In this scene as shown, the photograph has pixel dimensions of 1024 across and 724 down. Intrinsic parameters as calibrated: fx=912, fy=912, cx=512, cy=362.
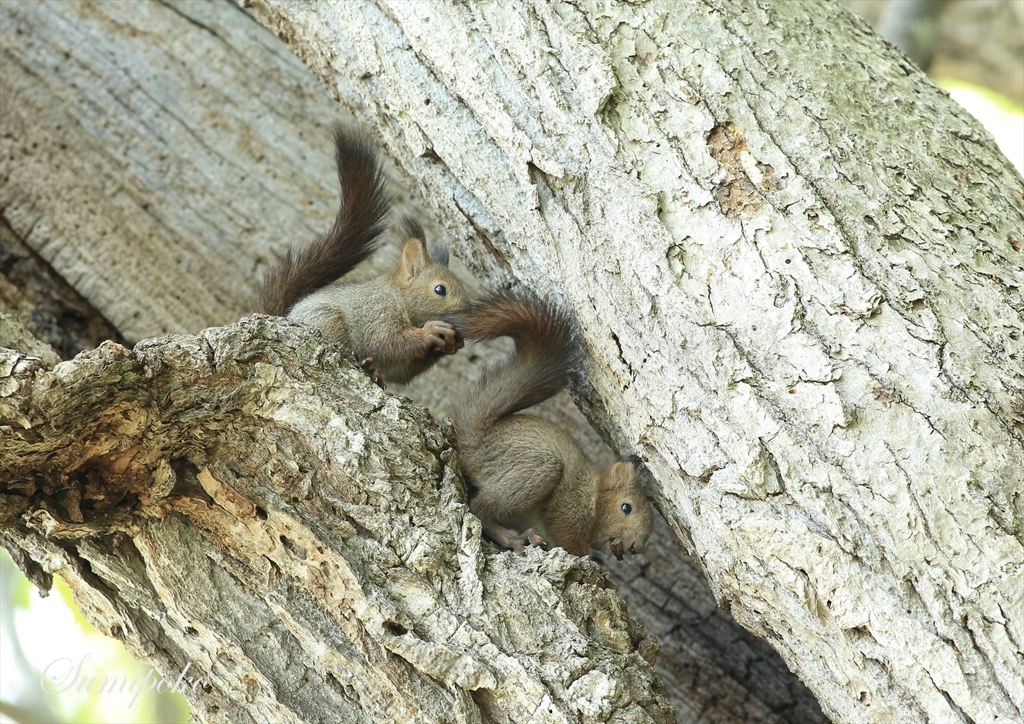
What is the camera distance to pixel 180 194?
3.73 m

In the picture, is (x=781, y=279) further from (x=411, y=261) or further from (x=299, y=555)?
(x=411, y=261)

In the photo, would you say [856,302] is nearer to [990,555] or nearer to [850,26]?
[990,555]

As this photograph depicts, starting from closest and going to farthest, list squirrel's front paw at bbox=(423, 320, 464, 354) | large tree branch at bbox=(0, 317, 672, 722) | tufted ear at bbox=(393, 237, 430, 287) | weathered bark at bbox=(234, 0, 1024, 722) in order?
weathered bark at bbox=(234, 0, 1024, 722) → large tree branch at bbox=(0, 317, 672, 722) → squirrel's front paw at bbox=(423, 320, 464, 354) → tufted ear at bbox=(393, 237, 430, 287)

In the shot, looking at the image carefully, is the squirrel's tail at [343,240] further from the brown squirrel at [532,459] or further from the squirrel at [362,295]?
the brown squirrel at [532,459]

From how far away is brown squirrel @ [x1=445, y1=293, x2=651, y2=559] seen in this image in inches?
98.8

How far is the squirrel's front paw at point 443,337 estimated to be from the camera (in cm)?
291

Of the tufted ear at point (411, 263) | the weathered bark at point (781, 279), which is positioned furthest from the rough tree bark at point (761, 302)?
the tufted ear at point (411, 263)

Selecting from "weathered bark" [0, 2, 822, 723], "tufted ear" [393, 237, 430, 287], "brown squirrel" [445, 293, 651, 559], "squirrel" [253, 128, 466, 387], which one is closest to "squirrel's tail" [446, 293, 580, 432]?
"brown squirrel" [445, 293, 651, 559]

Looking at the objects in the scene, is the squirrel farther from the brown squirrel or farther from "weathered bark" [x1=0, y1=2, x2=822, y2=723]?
"weathered bark" [x1=0, y1=2, x2=822, y2=723]

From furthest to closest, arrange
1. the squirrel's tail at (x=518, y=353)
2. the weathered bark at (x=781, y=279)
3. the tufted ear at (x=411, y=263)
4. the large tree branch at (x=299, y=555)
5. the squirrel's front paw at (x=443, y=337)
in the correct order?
the tufted ear at (x=411, y=263)
the squirrel's front paw at (x=443, y=337)
the squirrel's tail at (x=518, y=353)
the large tree branch at (x=299, y=555)
the weathered bark at (x=781, y=279)

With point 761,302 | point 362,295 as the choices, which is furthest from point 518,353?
point 761,302

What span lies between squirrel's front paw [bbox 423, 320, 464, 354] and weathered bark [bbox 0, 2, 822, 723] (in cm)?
67

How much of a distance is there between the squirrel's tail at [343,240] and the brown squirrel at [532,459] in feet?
1.28

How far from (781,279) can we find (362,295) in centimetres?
149
